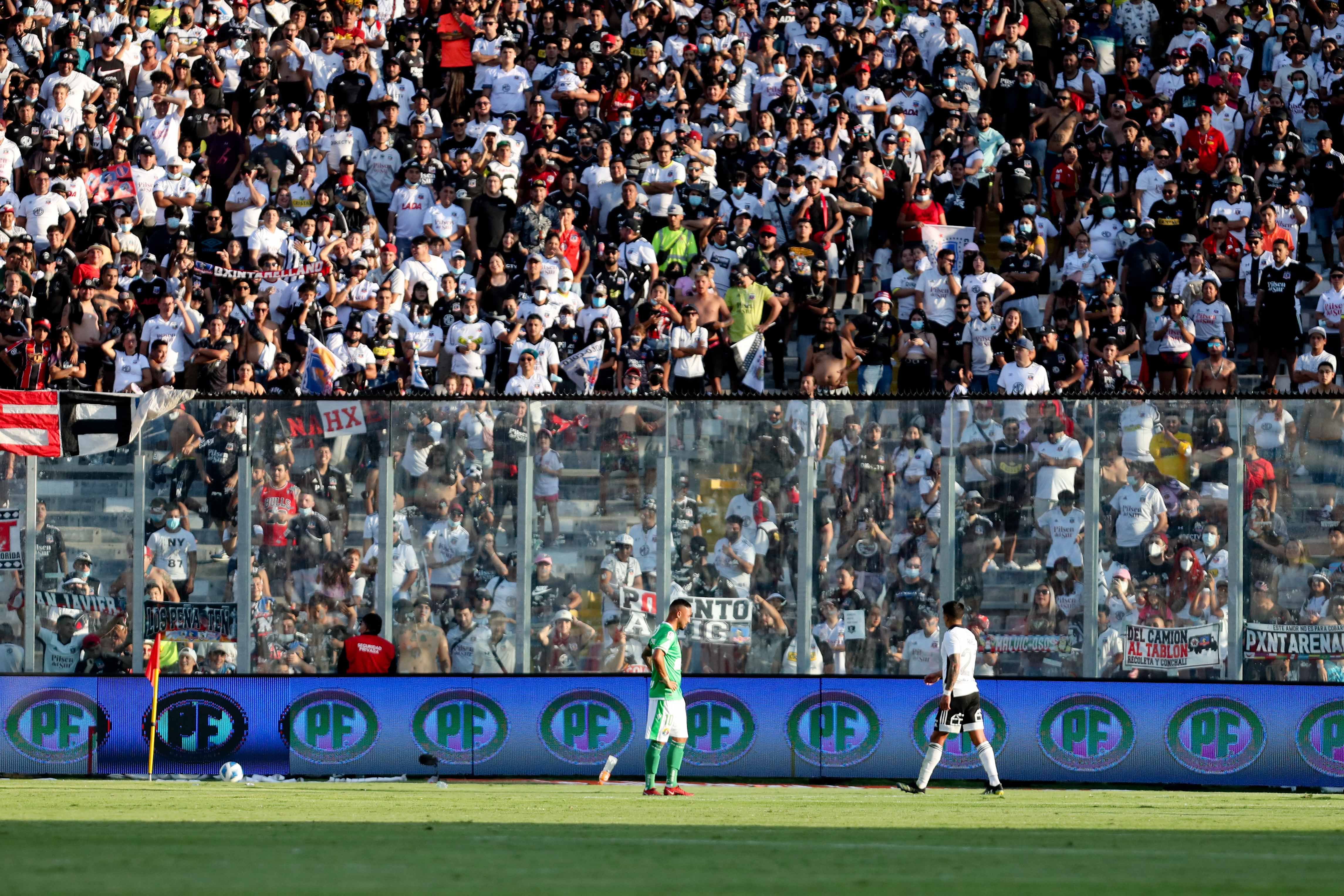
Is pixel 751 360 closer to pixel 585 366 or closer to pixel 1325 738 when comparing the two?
pixel 585 366

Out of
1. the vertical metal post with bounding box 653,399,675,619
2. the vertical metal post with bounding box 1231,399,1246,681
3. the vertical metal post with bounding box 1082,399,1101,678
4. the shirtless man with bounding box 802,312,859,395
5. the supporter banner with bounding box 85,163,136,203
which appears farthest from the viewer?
the supporter banner with bounding box 85,163,136,203

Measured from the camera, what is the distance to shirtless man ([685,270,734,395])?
872 inches

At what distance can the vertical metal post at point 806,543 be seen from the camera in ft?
62.2

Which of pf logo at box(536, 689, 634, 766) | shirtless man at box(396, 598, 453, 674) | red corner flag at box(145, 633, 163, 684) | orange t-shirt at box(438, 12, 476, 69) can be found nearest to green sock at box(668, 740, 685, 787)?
pf logo at box(536, 689, 634, 766)

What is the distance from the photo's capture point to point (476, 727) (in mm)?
19234

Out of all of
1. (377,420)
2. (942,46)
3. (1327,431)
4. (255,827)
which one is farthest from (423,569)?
(942,46)

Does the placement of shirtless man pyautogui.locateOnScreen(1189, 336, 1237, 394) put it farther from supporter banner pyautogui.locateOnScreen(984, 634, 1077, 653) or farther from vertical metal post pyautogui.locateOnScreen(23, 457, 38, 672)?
vertical metal post pyautogui.locateOnScreen(23, 457, 38, 672)

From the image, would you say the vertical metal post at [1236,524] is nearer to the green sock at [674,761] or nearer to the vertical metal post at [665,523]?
the vertical metal post at [665,523]

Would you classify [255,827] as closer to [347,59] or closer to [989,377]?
[989,377]

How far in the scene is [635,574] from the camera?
19.1 metres

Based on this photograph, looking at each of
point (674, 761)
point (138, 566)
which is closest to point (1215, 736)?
point (674, 761)

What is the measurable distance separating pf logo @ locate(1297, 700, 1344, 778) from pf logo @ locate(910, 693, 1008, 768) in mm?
2970

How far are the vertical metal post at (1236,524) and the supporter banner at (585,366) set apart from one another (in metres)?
7.19

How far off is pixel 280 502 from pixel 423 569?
5.43 ft
